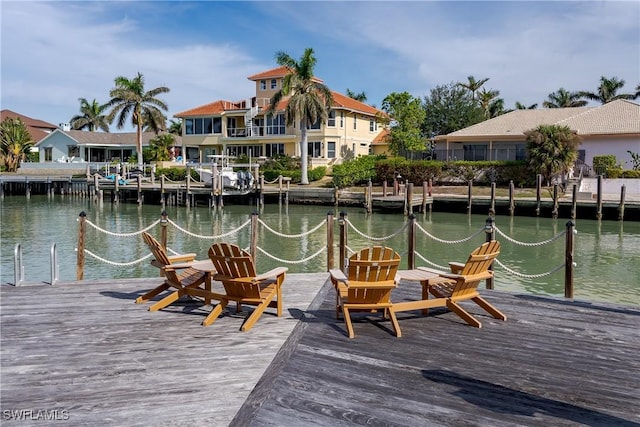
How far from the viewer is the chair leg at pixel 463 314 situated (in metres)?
7.02

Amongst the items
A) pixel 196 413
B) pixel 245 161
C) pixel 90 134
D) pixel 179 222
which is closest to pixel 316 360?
pixel 196 413

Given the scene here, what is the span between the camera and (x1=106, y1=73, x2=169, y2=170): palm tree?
6131 centimetres

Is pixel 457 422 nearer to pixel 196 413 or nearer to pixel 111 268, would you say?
pixel 196 413

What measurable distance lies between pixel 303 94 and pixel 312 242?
75.6 feet

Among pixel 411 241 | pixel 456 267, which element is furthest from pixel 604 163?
pixel 456 267

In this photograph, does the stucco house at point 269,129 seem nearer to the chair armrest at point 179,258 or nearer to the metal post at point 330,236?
the metal post at point 330,236

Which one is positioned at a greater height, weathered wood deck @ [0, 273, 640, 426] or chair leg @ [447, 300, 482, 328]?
chair leg @ [447, 300, 482, 328]

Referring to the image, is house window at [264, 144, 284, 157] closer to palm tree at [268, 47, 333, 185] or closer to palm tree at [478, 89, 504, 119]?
palm tree at [268, 47, 333, 185]

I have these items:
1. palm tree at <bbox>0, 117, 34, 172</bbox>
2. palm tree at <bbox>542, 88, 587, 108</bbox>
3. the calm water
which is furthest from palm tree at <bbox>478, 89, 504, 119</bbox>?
palm tree at <bbox>0, 117, 34, 172</bbox>

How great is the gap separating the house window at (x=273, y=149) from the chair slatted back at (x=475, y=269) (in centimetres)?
4869

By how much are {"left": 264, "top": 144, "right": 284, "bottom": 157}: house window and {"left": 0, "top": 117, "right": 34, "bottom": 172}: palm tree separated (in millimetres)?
38120

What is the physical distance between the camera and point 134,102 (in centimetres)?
6228

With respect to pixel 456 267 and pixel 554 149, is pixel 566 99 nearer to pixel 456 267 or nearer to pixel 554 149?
pixel 554 149

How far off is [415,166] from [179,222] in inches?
795
